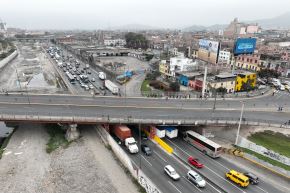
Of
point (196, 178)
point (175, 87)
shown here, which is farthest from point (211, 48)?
point (196, 178)

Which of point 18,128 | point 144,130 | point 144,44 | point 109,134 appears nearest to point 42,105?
point 18,128

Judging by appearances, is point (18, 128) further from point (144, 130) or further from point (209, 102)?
point (209, 102)

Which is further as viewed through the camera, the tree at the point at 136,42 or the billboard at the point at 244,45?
the tree at the point at 136,42

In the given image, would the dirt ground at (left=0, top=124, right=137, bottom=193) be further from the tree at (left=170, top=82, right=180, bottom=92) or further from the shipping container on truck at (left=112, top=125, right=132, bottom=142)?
the tree at (left=170, top=82, right=180, bottom=92)

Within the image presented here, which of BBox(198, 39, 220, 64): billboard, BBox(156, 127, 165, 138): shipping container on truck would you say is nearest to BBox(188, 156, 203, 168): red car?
BBox(156, 127, 165, 138): shipping container on truck

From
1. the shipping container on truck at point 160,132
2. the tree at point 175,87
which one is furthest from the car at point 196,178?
the tree at point 175,87

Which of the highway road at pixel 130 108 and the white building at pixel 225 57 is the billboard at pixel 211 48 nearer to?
the highway road at pixel 130 108

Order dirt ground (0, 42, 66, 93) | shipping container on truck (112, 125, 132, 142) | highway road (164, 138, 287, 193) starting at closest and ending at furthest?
highway road (164, 138, 287, 193), shipping container on truck (112, 125, 132, 142), dirt ground (0, 42, 66, 93)

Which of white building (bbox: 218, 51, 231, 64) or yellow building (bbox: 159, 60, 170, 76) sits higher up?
white building (bbox: 218, 51, 231, 64)
